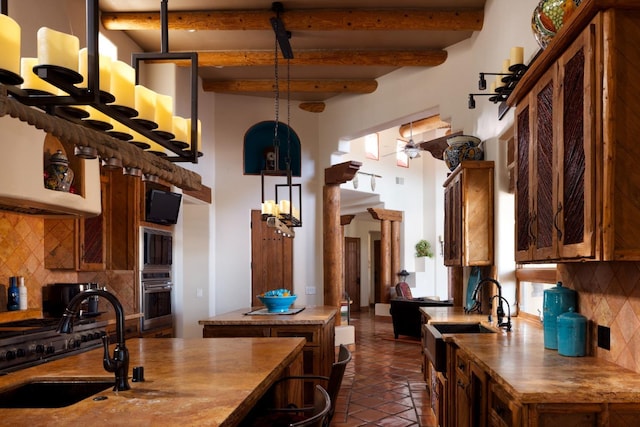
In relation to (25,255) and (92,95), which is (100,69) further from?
(25,255)

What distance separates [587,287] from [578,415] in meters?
1.07

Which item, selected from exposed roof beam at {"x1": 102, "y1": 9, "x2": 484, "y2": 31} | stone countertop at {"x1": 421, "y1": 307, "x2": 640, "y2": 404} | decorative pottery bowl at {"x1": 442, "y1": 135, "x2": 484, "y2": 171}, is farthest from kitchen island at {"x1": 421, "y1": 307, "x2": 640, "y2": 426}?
exposed roof beam at {"x1": 102, "y1": 9, "x2": 484, "y2": 31}

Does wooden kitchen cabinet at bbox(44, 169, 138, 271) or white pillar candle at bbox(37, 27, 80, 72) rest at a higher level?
white pillar candle at bbox(37, 27, 80, 72)

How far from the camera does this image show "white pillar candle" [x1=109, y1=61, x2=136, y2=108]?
76.0 inches

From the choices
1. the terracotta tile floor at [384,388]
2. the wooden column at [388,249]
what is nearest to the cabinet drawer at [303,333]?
the terracotta tile floor at [384,388]

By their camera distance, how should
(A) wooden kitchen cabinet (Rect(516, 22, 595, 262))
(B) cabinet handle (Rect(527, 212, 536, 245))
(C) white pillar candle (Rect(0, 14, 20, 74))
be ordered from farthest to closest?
(B) cabinet handle (Rect(527, 212, 536, 245)), (A) wooden kitchen cabinet (Rect(516, 22, 595, 262)), (C) white pillar candle (Rect(0, 14, 20, 74))

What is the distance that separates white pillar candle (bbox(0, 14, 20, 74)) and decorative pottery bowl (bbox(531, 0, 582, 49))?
2.21m

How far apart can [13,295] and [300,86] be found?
186 inches

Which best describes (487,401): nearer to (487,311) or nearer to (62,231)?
(487,311)

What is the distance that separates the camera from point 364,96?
8180mm

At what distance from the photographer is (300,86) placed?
7.78m

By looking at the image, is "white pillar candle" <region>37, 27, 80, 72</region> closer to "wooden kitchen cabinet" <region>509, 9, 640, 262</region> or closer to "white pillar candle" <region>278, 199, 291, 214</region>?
"wooden kitchen cabinet" <region>509, 9, 640, 262</region>

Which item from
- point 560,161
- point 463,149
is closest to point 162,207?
point 463,149

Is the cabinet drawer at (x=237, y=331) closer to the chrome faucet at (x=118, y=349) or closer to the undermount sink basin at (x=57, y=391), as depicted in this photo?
the undermount sink basin at (x=57, y=391)
